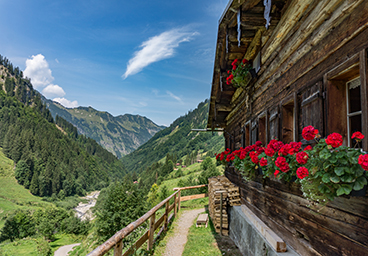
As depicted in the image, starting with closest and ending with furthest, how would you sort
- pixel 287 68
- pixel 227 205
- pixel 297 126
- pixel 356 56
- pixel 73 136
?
pixel 356 56, pixel 297 126, pixel 287 68, pixel 227 205, pixel 73 136

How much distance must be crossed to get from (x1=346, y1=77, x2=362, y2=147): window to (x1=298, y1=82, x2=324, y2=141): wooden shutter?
273mm

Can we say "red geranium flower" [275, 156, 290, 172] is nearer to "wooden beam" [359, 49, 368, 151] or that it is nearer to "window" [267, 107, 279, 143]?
"wooden beam" [359, 49, 368, 151]

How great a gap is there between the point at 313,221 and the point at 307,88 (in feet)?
5.63

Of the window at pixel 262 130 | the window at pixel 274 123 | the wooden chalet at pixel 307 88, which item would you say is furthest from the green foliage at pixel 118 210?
the window at pixel 274 123

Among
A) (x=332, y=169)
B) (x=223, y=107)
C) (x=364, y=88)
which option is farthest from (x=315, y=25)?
(x=223, y=107)

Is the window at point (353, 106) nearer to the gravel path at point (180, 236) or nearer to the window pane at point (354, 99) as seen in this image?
the window pane at point (354, 99)

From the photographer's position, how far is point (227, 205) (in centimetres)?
758

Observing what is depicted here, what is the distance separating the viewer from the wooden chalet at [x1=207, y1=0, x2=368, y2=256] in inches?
87.6

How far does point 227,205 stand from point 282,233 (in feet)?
12.8

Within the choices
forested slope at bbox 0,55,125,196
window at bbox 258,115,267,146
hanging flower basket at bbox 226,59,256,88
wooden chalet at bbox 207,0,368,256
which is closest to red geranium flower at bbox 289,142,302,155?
wooden chalet at bbox 207,0,368,256

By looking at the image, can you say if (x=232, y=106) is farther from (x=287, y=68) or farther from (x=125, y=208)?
(x=125, y=208)

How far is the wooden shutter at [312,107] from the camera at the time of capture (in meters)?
2.85

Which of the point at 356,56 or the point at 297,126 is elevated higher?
the point at 356,56

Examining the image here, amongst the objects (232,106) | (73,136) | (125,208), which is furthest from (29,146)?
(232,106)
